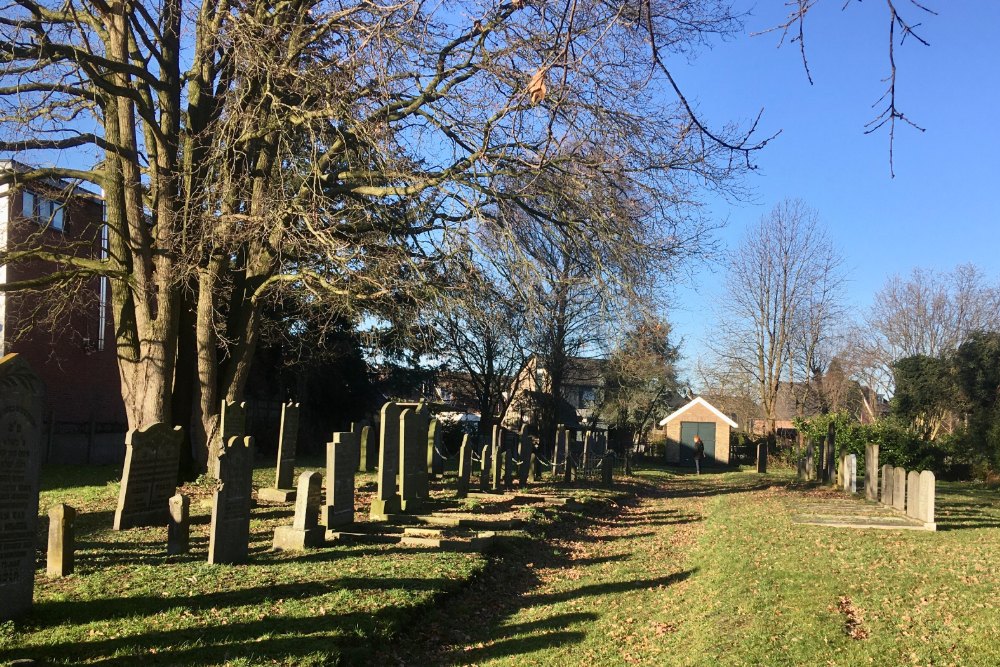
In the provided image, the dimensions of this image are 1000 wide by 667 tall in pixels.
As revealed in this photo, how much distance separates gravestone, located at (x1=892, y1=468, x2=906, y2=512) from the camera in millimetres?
15367

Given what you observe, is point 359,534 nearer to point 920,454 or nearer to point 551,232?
point 551,232

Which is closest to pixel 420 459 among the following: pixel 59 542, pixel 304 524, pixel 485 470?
pixel 485 470

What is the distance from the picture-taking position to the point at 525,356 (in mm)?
34812

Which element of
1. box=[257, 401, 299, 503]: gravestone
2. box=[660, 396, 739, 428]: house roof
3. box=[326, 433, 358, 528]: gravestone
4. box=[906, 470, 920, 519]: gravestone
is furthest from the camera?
box=[660, 396, 739, 428]: house roof

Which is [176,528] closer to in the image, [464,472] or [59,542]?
[59,542]

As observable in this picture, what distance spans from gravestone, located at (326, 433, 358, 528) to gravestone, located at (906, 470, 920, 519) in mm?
10146

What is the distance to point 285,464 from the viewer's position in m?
15.5

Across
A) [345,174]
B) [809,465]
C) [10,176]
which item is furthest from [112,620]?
[809,465]

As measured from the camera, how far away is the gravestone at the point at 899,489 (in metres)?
15.4

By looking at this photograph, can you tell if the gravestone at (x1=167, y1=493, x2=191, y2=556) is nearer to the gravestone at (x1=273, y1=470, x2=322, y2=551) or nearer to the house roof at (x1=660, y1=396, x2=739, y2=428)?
the gravestone at (x1=273, y1=470, x2=322, y2=551)

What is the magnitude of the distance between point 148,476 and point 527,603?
595 cm

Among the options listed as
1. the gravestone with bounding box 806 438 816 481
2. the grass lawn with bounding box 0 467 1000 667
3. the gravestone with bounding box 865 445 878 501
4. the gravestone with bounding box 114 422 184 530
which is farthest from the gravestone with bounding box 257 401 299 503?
the gravestone with bounding box 806 438 816 481

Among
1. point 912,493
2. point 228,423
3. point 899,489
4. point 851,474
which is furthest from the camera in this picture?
point 851,474

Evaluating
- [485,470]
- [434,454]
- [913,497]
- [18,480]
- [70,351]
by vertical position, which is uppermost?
[70,351]
